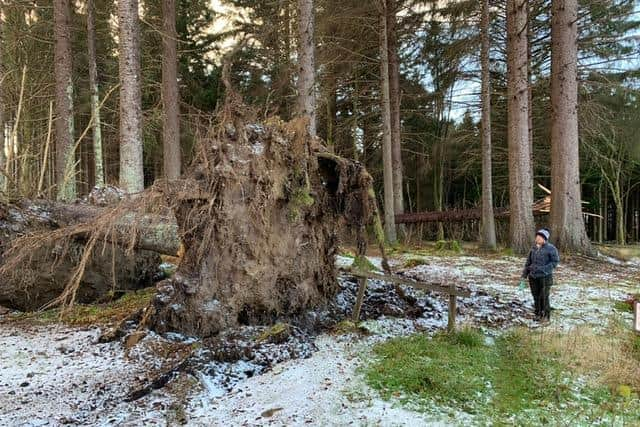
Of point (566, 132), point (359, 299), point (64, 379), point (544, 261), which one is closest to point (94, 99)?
point (64, 379)

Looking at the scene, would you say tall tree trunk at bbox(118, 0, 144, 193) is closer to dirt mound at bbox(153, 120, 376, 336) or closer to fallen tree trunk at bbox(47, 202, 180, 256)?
fallen tree trunk at bbox(47, 202, 180, 256)

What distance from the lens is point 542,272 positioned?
19.0 ft

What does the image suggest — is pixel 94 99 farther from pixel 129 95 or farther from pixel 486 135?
pixel 486 135

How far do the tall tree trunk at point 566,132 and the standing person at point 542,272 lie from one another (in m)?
5.59

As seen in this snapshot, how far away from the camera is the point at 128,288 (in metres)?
6.86

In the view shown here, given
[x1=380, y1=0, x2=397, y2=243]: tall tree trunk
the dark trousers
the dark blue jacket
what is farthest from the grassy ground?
[x1=380, y1=0, x2=397, y2=243]: tall tree trunk

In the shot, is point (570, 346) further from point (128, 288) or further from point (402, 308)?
point (128, 288)

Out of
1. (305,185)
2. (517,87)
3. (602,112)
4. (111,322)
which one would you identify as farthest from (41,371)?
(602,112)

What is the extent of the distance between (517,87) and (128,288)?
10.9 meters

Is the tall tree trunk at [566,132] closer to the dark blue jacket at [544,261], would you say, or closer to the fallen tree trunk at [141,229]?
the dark blue jacket at [544,261]

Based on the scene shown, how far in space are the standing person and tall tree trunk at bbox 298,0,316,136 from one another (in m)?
4.90

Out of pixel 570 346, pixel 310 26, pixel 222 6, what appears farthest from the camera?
pixel 222 6

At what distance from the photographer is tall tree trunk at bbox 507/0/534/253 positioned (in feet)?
37.3

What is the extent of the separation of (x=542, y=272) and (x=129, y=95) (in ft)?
26.1
